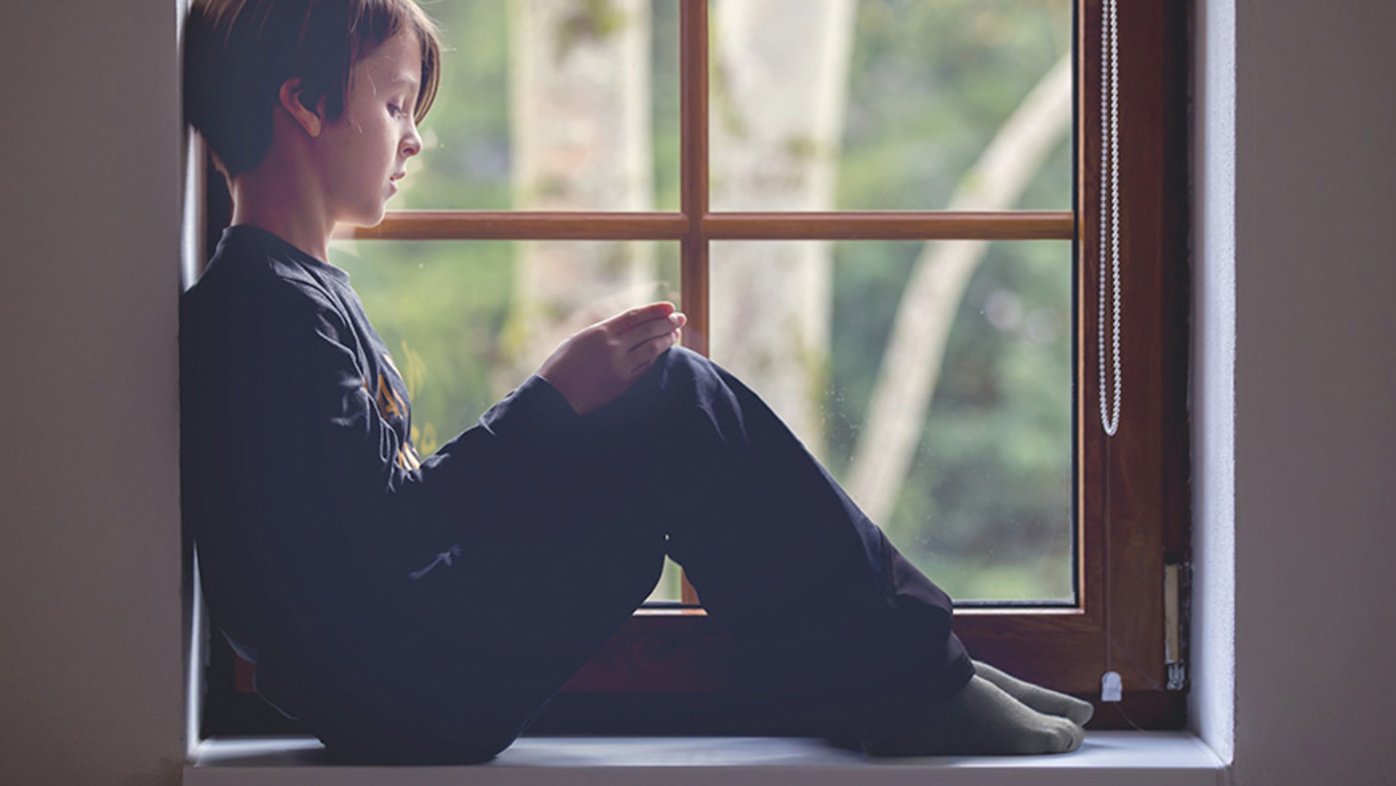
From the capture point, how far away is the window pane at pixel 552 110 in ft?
4.76

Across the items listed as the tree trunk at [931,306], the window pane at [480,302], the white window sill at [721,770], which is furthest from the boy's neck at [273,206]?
the tree trunk at [931,306]

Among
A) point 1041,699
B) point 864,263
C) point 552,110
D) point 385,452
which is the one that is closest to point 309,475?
point 385,452

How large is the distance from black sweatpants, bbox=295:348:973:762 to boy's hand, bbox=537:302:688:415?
14 mm

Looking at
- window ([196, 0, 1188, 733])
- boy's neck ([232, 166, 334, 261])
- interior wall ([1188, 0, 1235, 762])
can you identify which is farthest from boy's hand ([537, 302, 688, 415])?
interior wall ([1188, 0, 1235, 762])

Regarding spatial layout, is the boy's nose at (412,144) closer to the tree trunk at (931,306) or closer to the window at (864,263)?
the window at (864,263)

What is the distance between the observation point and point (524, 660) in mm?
1237

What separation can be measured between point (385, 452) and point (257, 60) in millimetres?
376

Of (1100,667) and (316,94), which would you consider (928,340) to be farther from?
(316,94)

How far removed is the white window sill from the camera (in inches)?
49.5

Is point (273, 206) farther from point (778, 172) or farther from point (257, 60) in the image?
point (778, 172)

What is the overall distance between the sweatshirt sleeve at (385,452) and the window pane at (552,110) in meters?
0.27

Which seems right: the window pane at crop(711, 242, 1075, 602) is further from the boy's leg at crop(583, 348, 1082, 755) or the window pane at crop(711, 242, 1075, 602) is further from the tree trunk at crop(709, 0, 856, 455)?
the boy's leg at crop(583, 348, 1082, 755)

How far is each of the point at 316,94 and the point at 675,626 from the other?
1.99 ft
